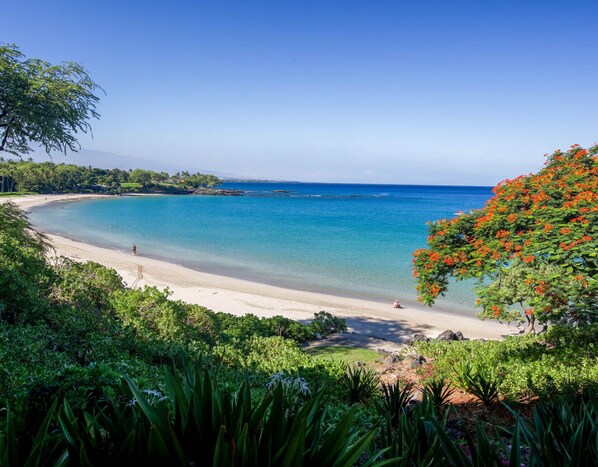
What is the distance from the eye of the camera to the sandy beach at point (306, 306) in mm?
17000

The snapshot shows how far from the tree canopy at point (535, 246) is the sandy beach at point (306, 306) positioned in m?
4.76

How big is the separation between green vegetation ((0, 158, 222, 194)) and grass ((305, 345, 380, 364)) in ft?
238

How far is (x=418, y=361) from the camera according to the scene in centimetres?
948

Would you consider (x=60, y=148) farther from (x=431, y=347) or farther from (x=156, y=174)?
(x=156, y=174)

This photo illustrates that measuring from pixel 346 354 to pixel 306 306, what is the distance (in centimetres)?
850

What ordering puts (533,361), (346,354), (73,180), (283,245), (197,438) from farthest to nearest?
(73,180), (283,245), (346,354), (533,361), (197,438)

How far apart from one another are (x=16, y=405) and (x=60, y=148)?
11.8 m

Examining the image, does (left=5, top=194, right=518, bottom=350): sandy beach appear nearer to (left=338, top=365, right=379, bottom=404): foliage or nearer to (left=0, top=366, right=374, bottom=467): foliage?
(left=338, top=365, right=379, bottom=404): foliage

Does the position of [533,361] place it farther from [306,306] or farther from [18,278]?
[306,306]

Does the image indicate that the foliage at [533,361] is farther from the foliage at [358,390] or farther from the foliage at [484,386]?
the foliage at [358,390]

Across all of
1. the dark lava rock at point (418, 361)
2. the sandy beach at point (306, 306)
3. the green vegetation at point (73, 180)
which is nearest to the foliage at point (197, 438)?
the dark lava rock at point (418, 361)

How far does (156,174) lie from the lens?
15200 cm

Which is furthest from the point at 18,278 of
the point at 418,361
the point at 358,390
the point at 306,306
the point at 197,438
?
the point at 306,306

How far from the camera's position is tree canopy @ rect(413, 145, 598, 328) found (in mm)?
8078
